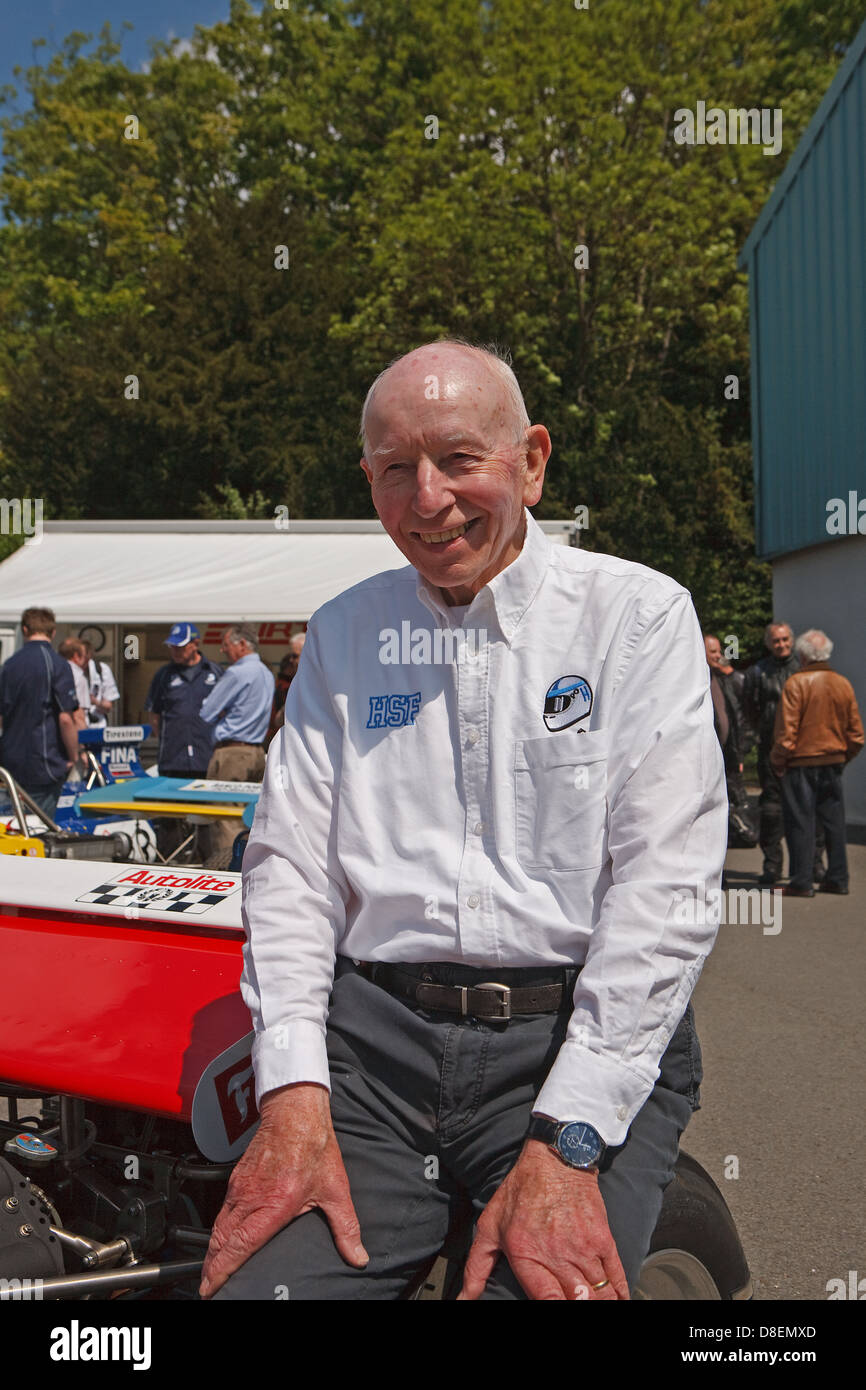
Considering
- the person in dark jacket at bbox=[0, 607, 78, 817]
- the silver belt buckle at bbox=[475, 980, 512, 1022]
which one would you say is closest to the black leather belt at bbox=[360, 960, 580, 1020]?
the silver belt buckle at bbox=[475, 980, 512, 1022]

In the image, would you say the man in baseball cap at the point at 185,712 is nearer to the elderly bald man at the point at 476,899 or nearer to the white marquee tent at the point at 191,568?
the white marquee tent at the point at 191,568

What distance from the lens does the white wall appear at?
13414 millimetres

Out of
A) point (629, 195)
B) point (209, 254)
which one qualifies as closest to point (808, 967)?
point (629, 195)

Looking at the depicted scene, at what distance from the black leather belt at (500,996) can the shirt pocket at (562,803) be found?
6.5 inches

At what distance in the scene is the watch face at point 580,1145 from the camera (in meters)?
1.64

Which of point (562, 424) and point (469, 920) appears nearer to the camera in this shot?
point (469, 920)

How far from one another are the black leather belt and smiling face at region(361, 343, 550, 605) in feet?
2.06

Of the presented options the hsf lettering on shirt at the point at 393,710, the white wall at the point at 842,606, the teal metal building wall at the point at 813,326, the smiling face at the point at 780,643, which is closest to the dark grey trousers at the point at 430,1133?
the hsf lettering on shirt at the point at 393,710

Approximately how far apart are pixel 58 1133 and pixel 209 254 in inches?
1154

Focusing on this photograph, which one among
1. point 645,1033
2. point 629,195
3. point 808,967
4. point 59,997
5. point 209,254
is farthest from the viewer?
point 209,254

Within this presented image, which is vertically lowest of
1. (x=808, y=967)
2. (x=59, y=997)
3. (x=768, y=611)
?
(x=808, y=967)

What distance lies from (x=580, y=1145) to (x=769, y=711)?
8.86m

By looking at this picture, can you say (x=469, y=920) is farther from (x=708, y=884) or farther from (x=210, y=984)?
(x=210, y=984)

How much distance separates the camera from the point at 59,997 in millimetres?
2100
